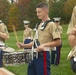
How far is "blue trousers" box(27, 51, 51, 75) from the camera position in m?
5.24

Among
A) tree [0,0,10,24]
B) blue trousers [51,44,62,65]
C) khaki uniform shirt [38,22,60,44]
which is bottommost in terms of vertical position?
tree [0,0,10,24]

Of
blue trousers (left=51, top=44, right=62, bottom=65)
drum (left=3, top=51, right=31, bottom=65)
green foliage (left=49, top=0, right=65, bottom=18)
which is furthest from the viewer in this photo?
green foliage (left=49, top=0, right=65, bottom=18)

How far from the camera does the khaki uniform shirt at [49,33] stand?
521 cm

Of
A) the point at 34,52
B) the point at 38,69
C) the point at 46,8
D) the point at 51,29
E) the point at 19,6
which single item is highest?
the point at 46,8

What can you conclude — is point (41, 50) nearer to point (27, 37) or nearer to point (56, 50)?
point (56, 50)

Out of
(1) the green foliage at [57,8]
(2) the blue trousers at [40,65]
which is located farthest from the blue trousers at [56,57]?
(1) the green foliage at [57,8]

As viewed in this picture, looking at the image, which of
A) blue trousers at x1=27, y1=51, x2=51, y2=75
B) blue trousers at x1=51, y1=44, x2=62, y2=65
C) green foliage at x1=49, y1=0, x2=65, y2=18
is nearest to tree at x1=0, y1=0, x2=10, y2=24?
green foliage at x1=49, y1=0, x2=65, y2=18

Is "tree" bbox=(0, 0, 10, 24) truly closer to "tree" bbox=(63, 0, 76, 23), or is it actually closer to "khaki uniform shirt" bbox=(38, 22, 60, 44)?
"tree" bbox=(63, 0, 76, 23)

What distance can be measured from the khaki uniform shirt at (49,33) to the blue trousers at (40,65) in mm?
224

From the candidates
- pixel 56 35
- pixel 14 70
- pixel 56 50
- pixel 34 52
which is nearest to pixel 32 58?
pixel 34 52

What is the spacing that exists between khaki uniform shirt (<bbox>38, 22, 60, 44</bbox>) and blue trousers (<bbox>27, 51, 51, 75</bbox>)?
0.73ft

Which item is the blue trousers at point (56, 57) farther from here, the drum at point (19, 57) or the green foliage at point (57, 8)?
the green foliage at point (57, 8)

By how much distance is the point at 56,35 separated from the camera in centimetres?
519

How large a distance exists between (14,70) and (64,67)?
1571mm
